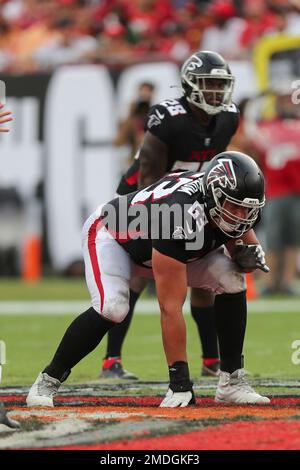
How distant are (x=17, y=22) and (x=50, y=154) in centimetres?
295

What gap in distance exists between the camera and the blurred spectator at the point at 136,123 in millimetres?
10984

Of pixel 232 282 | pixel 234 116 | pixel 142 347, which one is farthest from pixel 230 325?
pixel 142 347

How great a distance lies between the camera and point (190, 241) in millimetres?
5473

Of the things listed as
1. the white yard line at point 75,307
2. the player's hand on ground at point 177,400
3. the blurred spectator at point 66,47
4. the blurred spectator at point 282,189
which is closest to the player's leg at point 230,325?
the player's hand on ground at point 177,400

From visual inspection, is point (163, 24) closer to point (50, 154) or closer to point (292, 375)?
point (50, 154)

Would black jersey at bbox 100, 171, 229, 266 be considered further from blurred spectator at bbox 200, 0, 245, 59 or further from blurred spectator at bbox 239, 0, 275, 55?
blurred spectator at bbox 200, 0, 245, 59

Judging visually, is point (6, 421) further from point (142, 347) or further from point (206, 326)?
point (142, 347)

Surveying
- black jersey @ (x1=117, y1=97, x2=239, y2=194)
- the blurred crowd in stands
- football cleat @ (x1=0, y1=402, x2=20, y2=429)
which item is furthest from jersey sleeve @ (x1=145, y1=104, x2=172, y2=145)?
the blurred crowd in stands

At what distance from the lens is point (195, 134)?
22.3 ft

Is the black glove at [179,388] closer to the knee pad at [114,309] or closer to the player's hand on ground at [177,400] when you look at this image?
the player's hand on ground at [177,400]

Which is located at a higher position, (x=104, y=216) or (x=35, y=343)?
(x=104, y=216)

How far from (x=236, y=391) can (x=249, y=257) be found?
0.67 meters

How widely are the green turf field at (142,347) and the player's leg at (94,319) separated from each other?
56 centimetres
